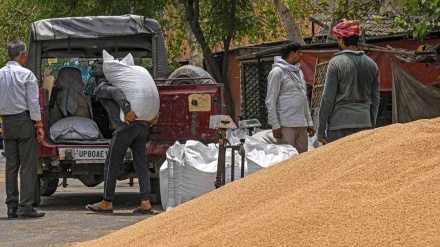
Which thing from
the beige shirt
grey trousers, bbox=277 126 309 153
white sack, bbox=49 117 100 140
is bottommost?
white sack, bbox=49 117 100 140

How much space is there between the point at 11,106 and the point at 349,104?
3928mm

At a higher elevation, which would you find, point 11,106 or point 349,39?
point 349,39

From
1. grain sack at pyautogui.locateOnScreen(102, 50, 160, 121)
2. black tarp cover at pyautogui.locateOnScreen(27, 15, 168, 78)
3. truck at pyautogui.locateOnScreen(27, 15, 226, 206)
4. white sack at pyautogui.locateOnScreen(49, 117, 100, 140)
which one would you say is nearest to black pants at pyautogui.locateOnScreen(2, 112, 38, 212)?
truck at pyautogui.locateOnScreen(27, 15, 226, 206)

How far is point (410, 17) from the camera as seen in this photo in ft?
66.6

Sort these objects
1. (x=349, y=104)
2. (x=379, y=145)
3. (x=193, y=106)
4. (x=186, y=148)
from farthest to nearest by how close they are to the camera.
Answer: (x=193, y=106) → (x=186, y=148) → (x=349, y=104) → (x=379, y=145)

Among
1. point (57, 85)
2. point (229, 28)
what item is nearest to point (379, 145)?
point (57, 85)

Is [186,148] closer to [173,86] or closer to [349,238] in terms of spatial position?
[173,86]

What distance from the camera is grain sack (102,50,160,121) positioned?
12336 mm

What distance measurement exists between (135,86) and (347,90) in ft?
9.88

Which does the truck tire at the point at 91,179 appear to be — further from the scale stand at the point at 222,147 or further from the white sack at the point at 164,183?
the scale stand at the point at 222,147

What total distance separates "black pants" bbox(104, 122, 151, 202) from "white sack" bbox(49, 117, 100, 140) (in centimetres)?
152

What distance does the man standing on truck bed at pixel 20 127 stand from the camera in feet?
40.0

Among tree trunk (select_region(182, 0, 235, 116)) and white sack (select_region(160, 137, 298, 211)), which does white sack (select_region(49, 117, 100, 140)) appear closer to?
white sack (select_region(160, 137, 298, 211))

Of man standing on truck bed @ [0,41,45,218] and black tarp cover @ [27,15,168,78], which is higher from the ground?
black tarp cover @ [27,15,168,78]
